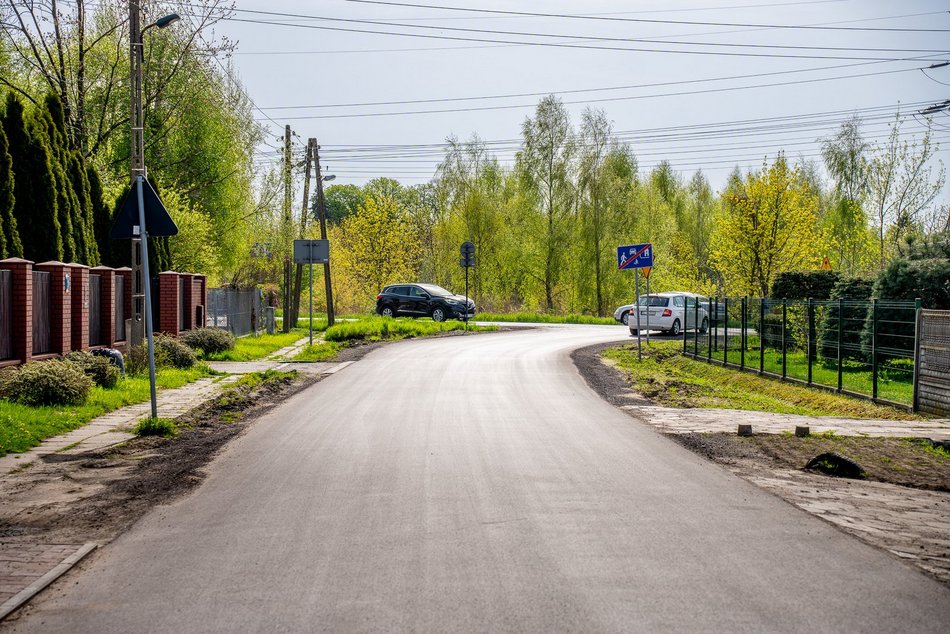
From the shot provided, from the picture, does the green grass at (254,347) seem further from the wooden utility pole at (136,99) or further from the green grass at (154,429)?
the green grass at (154,429)

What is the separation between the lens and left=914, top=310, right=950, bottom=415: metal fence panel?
13.2 m

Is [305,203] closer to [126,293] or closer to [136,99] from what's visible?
[126,293]

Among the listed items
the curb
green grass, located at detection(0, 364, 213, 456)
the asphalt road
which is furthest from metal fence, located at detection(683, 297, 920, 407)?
the curb

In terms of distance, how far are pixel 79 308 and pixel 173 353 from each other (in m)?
2.76

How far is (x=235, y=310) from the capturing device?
104 ft

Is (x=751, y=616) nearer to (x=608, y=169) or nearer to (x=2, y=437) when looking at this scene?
(x=2, y=437)

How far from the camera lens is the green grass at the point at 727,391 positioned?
48.4ft

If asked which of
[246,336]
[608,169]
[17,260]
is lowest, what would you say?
[246,336]

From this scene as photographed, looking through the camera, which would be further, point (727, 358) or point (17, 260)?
point (727, 358)

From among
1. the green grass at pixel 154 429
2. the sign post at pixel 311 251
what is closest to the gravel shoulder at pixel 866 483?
the green grass at pixel 154 429

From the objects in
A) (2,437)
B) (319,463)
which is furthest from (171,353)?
(319,463)

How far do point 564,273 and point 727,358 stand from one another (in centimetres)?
3737

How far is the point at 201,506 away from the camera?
23.2 ft

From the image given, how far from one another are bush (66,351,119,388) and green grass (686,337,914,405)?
42.3 feet
